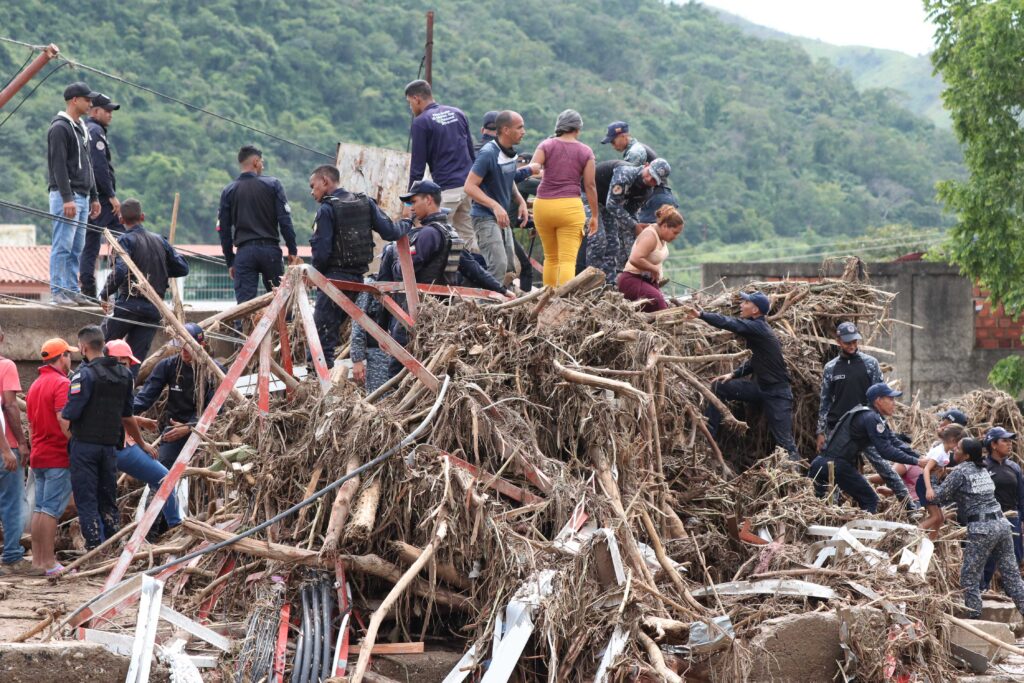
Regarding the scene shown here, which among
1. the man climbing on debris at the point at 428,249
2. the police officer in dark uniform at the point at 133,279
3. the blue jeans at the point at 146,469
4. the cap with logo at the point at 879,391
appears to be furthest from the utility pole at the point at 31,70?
the cap with logo at the point at 879,391

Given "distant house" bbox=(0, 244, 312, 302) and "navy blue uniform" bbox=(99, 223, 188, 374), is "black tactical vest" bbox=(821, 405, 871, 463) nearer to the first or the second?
"navy blue uniform" bbox=(99, 223, 188, 374)

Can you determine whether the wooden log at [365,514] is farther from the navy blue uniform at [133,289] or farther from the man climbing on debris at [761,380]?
the man climbing on debris at [761,380]

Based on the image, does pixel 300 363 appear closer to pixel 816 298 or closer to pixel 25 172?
pixel 816 298

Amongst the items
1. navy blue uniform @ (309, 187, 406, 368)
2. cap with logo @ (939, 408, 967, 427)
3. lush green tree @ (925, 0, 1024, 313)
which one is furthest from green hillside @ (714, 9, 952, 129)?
navy blue uniform @ (309, 187, 406, 368)

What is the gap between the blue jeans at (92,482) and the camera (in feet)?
30.0

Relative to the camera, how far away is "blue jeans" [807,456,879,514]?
1065 cm

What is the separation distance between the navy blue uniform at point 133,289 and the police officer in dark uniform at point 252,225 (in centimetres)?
49

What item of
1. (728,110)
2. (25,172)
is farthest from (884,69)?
(25,172)

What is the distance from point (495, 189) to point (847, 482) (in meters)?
3.81

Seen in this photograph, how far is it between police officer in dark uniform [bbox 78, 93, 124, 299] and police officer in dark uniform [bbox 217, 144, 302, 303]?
1215 millimetres

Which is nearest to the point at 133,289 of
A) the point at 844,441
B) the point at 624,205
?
the point at 624,205

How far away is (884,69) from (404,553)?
159 m

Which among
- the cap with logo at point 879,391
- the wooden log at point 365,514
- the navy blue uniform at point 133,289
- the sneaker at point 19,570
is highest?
the navy blue uniform at point 133,289

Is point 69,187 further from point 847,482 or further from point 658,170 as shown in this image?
point 847,482
